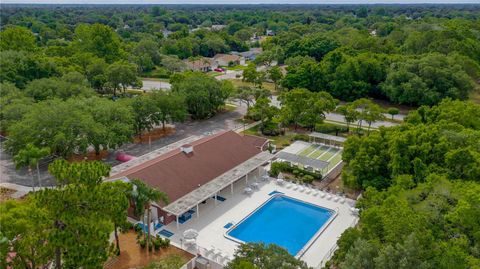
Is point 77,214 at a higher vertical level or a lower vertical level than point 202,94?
higher

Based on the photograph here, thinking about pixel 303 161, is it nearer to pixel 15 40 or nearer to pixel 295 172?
pixel 295 172

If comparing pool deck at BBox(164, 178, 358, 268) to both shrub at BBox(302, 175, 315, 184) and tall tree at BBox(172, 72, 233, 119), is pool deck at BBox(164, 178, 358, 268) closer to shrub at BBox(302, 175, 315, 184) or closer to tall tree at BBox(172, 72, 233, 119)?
shrub at BBox(302, 175, 315, 184)

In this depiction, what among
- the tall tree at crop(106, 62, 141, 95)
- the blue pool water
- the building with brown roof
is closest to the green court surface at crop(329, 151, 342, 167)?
the building with brown roof

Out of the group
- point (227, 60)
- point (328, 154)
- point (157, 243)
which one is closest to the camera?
point (157, 243)

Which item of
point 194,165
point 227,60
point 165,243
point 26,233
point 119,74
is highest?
point 26,233

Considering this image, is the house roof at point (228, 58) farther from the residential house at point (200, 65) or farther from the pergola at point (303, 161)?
the pergola at point (303, 161)

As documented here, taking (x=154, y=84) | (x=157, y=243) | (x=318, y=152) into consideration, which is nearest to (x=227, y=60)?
(x=154, y=84)
